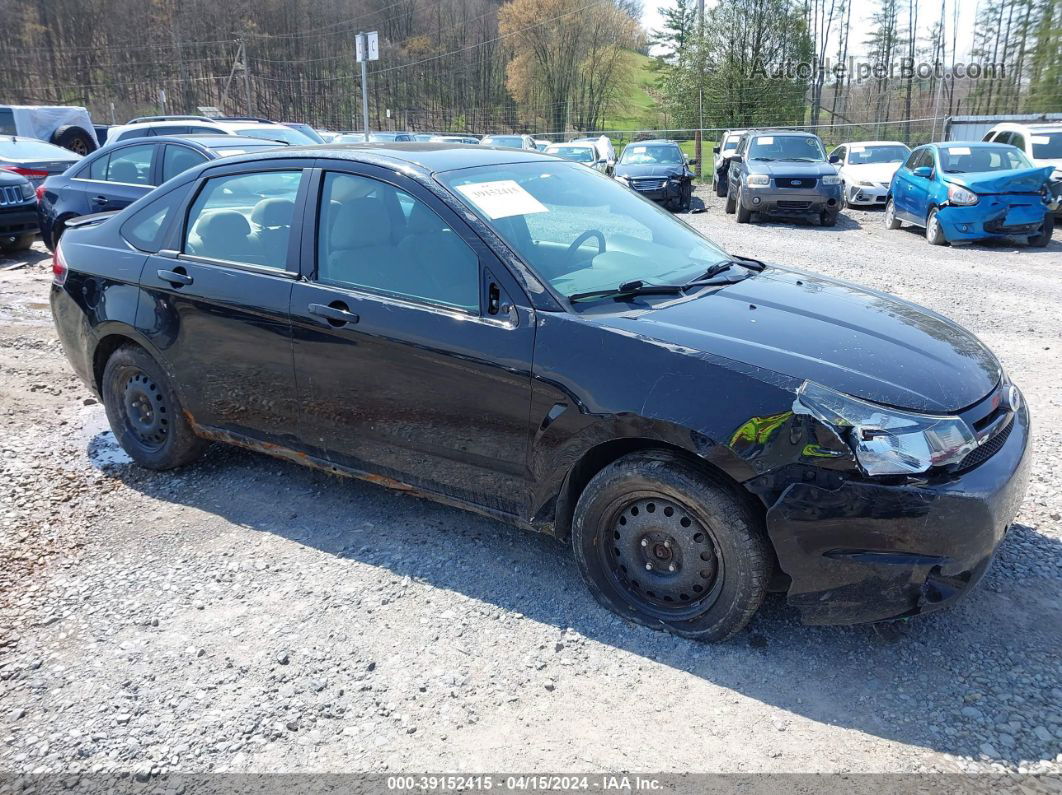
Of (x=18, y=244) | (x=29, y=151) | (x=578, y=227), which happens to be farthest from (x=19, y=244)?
(x=578, y=227)

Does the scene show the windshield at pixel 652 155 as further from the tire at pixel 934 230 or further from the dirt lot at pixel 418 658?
the dirt lot at pixel 418 658

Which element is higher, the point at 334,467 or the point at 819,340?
the point at 819,340

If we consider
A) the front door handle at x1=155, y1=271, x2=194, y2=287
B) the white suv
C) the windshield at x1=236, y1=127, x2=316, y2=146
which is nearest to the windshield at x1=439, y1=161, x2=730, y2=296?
the front door handle at x1=155, y1=271, x2=194, y2=287

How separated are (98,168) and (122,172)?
496 millimetres

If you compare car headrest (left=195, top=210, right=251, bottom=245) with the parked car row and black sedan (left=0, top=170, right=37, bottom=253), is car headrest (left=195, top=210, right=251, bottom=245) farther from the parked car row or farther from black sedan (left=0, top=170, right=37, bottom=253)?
the parked car row

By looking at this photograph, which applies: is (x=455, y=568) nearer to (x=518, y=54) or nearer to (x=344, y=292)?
(x=344, y=292)

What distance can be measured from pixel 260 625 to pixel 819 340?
246cm

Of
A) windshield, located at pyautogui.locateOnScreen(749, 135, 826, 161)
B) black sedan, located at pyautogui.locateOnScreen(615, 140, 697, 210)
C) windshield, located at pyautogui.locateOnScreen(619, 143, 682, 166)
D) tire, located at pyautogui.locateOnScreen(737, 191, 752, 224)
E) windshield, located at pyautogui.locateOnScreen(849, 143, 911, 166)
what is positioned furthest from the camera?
windshield, located at pyautogui.locateOnScreen(619, 143, 682, 166)

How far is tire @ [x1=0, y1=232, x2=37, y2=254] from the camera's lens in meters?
11.5

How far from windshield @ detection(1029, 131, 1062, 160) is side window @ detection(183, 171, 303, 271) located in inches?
586

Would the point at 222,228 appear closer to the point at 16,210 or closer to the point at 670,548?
the point at 670,548

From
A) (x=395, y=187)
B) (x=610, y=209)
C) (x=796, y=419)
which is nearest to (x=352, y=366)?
(x=395, y=187)

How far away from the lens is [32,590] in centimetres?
353

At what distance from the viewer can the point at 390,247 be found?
142 inches
